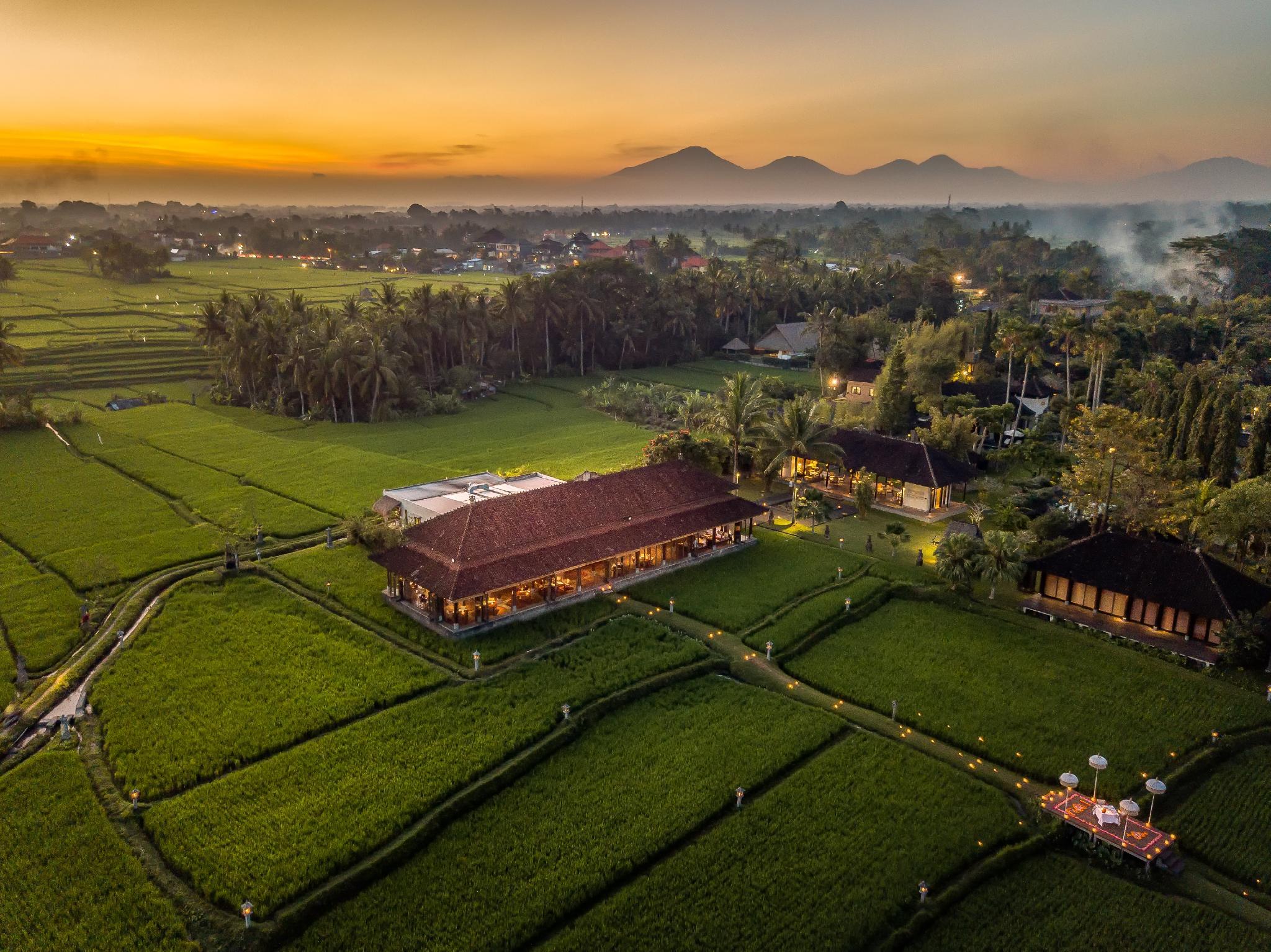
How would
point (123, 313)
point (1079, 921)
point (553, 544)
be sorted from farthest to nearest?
point (123, 313) → point (553, 544) → point (1079, 921)

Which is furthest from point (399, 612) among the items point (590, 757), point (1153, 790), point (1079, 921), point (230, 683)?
point (1153, 790)

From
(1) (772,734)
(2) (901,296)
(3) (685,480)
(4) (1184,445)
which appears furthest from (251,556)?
(2) (901,296)

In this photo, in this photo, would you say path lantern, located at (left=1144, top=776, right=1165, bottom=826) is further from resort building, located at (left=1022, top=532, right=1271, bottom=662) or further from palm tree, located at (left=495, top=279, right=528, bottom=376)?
palm tree, located at (left=495, top=279, right=528, bottom=376)

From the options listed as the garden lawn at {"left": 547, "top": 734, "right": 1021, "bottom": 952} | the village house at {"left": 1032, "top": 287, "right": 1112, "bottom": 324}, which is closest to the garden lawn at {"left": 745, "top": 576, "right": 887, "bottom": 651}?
the garden lawn at {"left": 547, "top": 734, "right": 1021, "bottom": 952}

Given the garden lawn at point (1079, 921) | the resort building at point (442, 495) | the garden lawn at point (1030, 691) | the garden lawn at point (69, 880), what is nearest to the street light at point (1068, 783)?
the garden lawn at point (1030, 691)

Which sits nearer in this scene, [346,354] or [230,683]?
[230,683]

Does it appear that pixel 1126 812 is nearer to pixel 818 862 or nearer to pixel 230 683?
pixel 818 862
